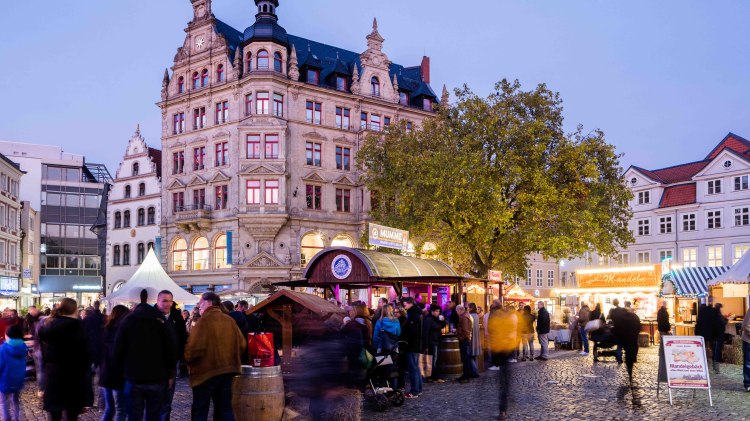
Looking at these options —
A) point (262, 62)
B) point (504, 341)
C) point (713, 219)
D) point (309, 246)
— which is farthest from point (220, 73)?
point (504, 341)

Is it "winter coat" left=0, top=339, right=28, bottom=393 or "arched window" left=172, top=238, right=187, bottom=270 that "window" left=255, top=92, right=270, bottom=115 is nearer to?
"arched window" left=172, top=238, right=187, bottom=270

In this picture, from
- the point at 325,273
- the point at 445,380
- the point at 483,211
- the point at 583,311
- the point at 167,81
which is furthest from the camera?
the point at 167,81

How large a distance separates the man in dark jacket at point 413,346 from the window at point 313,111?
3687cm

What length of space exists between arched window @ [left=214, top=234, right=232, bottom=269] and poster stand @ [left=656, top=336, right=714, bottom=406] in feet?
130

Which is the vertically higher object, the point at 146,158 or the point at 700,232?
the point at 146,158

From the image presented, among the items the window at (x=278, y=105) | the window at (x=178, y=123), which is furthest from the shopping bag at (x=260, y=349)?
the window at (x=178, y=123)

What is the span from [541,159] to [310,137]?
20376 mm

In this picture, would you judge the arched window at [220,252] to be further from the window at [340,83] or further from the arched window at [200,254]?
the window at [340,83]

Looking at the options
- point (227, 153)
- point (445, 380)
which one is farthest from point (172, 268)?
point (445, 380)

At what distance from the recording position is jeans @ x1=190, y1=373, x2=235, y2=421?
9.30 meters

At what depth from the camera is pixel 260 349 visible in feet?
43.7

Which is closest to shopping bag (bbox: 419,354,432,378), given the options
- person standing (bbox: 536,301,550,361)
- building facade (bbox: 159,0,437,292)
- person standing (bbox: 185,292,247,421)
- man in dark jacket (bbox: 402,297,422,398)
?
man in dark jacket (bbox: 402,297,422,398)

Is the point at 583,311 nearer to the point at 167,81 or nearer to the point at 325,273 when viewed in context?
the point at 325,273

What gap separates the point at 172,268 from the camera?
5322 cm
